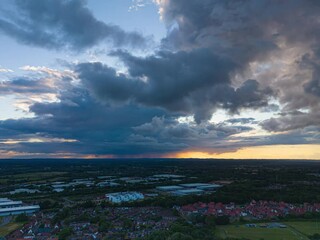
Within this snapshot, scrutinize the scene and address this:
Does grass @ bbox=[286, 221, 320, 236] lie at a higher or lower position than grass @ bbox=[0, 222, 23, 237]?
higher

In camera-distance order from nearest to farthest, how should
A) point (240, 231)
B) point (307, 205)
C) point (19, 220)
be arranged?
point (240, 231)
point (19, 220)
point (307, 205)

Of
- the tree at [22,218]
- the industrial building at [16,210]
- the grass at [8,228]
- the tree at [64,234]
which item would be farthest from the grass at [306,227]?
the industrial building at [16,210]

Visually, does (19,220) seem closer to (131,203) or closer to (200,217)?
(131,203)

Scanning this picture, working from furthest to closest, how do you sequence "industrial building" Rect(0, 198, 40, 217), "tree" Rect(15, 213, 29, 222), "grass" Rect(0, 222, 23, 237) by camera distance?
"industrial building" Rect(0, 198, 40, 217) → "tree" Rect(15, 213, 29, 222) → "grass" Rect(0, 222, 23, 237)

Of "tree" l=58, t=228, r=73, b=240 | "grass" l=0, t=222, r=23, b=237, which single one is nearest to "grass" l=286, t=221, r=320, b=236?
"tree" l=58, t=228, r=73, b=240

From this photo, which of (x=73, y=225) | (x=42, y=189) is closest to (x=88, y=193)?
(x=42, y=189)

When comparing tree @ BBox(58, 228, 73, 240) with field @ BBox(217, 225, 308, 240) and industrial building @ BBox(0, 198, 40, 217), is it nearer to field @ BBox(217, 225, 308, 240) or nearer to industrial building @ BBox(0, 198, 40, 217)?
field @ BBox(217, 225, 308, 240)

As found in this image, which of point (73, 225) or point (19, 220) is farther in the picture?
point (19, 220)
